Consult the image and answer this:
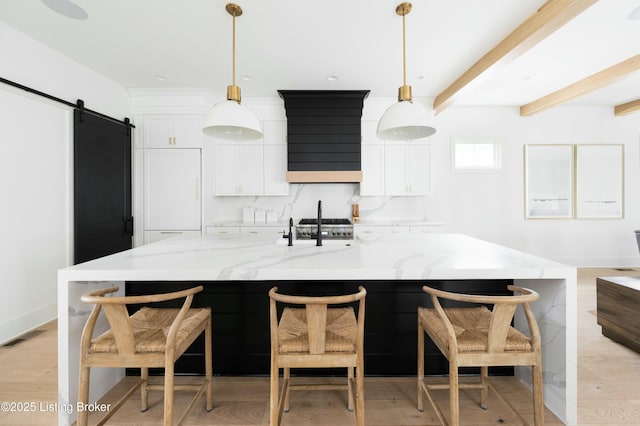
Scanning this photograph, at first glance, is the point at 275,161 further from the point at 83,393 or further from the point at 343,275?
the point at 83,393

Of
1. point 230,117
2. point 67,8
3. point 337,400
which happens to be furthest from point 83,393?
point 67,8

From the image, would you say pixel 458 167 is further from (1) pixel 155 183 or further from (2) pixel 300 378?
(1) pixel 155 183

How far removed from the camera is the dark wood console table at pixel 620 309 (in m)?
2.26

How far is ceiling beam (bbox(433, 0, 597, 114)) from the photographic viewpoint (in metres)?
2.05

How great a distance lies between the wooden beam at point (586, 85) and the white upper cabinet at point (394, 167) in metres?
1.79

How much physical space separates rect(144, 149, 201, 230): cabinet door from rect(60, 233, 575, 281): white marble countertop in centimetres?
213

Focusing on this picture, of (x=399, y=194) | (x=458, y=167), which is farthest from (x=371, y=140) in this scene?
(x=458, y=167)

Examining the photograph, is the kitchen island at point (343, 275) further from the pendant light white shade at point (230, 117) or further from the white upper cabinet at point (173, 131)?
the white upper cabinet at point (173, 131)

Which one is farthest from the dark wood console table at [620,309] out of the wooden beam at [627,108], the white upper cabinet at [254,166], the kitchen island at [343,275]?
the white upper cabinet at [254,166]

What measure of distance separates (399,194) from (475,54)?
79.1 inches

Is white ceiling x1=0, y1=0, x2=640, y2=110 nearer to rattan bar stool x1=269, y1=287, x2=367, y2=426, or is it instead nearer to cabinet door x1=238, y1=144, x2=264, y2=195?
cabinet door x1=238, y1=144, x2=264, y2=195

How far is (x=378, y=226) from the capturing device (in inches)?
161

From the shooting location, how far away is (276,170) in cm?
439

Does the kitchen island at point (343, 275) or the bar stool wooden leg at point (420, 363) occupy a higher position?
the kitchen island at point (343, 275)
